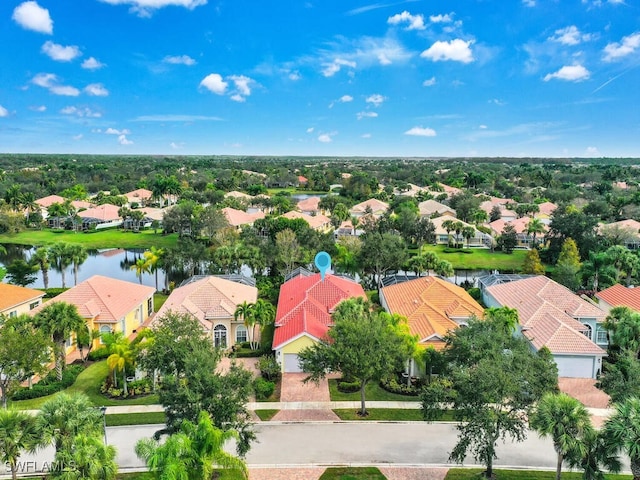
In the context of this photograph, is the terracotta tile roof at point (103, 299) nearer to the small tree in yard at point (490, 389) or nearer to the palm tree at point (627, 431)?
the small tree in yard at point (490, 389)

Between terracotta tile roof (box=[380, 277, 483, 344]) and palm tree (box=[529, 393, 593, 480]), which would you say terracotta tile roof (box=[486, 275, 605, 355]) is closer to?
terracotta tile roof (box=[380, 277, 483, 344])

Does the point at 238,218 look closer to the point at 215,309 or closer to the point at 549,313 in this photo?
the point at 215,309

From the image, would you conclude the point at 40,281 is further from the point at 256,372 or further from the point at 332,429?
the point at 332,429

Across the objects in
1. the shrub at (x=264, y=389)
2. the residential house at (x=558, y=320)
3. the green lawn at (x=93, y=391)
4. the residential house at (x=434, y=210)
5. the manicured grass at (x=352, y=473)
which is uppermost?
the residential house at (x=434, y=210)

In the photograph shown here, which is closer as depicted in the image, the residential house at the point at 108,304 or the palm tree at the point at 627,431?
the palm tree at the point at 627,431

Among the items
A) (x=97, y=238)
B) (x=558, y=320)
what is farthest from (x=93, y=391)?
(x=97, y=238)

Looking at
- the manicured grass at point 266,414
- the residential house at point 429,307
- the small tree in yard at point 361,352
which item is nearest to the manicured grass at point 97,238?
the residential house at point 429,307
